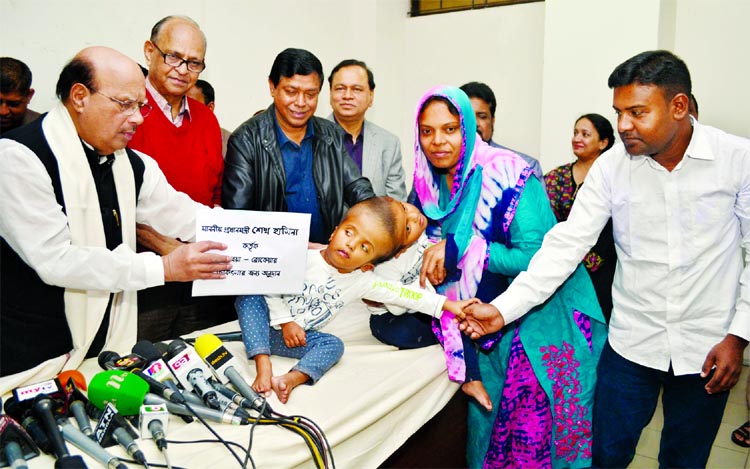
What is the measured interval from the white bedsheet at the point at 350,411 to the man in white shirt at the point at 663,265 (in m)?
0.30

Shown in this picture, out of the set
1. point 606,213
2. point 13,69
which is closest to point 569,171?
point 606,213

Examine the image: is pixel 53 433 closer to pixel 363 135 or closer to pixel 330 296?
pixel 330 296

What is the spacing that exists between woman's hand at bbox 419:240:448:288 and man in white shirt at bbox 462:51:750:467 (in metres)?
0.17

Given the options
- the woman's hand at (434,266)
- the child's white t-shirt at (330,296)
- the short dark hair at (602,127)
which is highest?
the short dark hair at (602,127)

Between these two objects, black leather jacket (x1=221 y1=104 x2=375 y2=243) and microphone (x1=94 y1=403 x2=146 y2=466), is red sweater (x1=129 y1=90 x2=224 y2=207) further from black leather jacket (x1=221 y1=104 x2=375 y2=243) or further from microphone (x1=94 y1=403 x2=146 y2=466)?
microphone (x1=94 y1=403 x2=146 y2=466)

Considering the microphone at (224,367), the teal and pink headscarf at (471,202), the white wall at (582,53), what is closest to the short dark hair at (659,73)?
the teal and pink headscarf at (471,202)

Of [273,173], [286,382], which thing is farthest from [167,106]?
[286,382]

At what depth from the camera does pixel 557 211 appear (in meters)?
4.14

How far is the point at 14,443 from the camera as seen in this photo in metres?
1.37

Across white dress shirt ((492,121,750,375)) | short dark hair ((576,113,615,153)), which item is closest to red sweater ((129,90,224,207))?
white dress shirt ((492,121,750,375))

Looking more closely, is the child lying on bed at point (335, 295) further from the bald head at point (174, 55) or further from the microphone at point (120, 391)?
the bald head at point (174, 55)

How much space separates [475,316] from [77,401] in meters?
1.33

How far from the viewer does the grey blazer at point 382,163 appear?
390 centimetres

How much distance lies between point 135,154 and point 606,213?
177 centimetres
